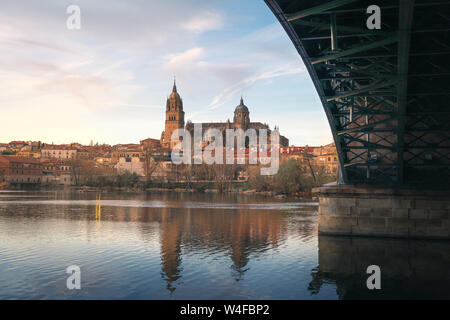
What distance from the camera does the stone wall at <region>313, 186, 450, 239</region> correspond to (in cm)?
1828

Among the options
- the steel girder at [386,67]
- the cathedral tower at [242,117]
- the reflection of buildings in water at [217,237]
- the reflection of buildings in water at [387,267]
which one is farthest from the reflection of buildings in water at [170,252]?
the cathedral tower at [242,117]

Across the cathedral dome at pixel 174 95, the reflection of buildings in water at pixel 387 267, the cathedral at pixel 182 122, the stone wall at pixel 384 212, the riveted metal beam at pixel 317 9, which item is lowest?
the reflection of buildings in water at pixel 387 267

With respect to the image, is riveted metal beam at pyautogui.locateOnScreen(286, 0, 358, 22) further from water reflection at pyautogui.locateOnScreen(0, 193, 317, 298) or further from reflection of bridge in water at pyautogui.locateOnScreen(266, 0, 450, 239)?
water reflection at pyautogui.locateOnScreen(0, 193, 317, 298)

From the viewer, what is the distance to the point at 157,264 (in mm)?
14477

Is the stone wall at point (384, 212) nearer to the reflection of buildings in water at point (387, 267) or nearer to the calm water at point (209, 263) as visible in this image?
the reflection of buildings in water at point (387, 267)

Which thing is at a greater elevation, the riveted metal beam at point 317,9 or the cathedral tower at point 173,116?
the cathedral tower at point 173,116

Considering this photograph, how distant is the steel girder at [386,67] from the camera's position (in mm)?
11055

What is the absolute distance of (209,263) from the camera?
14719mm

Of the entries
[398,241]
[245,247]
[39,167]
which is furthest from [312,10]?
[39,167]

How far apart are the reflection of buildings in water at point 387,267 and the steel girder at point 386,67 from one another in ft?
11.1

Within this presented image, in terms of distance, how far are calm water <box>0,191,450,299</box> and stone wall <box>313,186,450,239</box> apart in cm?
56

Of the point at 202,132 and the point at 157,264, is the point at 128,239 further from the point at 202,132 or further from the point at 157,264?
the point at 202,132

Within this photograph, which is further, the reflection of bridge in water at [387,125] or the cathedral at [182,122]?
the cathedral at [182,122]
